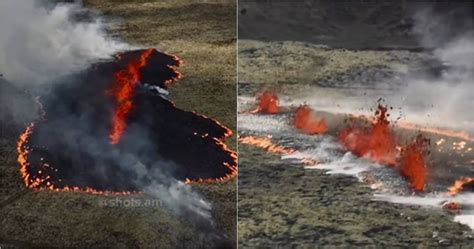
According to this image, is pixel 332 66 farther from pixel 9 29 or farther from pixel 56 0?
pixel 9 29

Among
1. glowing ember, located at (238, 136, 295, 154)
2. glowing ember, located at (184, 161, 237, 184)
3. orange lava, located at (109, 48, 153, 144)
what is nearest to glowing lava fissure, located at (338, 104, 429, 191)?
glowing ember, located at (238, 136, 295, 154)

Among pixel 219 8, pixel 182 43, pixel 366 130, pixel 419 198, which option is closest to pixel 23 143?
pixel 182 43

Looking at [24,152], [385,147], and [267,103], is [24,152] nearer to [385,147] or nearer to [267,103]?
[267,103]

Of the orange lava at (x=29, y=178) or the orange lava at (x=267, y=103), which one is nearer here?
the orange lava at (x=29, y=178)

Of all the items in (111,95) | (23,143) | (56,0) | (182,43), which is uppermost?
(56,0)

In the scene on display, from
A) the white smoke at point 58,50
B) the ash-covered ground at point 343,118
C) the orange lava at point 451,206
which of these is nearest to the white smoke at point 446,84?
the ash-covered ground at point 343,118

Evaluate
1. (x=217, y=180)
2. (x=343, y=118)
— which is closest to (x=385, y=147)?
(x=343, y=118)

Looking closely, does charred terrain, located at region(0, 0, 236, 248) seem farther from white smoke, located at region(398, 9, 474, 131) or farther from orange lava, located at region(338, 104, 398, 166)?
white smoke, located at region(398, 9, 474, 131)

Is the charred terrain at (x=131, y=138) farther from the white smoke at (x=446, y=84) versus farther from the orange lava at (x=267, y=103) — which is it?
the white smoke at (x=446, y=84)
